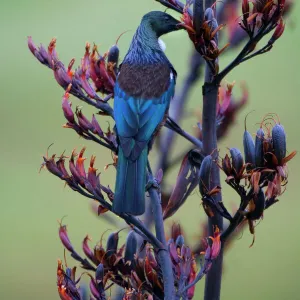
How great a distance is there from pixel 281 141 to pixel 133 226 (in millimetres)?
282

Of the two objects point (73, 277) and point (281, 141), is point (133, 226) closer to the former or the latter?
point (73, 277)

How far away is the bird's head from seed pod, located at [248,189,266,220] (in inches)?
16.2

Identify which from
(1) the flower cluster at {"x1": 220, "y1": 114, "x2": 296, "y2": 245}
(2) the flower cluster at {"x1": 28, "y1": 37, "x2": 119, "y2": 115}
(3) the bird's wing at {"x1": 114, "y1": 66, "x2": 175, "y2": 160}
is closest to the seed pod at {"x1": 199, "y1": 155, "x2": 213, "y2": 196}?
(1) the flower cluster at {"x1": 220, "y1": 114, "x2": 296, "y2": 245}

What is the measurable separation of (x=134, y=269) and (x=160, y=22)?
19.0 inches

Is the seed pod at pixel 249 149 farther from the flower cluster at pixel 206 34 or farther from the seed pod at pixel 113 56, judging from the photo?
the seed pod at pixel 113 56

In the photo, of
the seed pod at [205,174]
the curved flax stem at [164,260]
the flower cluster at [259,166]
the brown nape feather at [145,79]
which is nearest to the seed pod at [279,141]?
the flower cluster at [259,166]

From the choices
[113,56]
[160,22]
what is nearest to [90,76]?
[113,56]

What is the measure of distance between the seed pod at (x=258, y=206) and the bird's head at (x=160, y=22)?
0.41 metres

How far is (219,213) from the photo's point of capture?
1334 mm

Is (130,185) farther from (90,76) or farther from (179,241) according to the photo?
(90,76)

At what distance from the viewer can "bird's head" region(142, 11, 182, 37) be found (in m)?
1.54

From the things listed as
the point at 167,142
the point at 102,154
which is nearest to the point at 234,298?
the point at 102,154

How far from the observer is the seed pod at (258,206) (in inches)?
50.3

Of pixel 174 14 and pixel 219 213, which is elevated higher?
pixel 174 14
